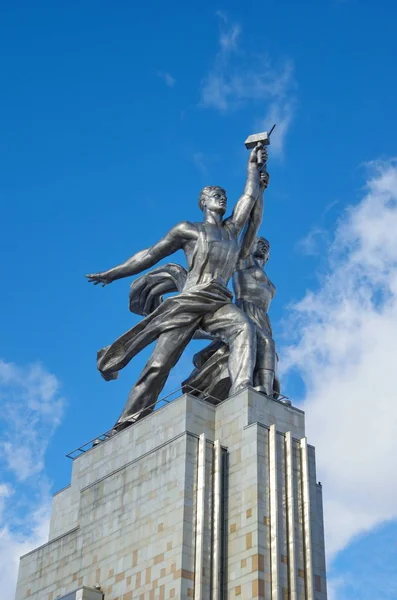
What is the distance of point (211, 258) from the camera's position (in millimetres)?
32719

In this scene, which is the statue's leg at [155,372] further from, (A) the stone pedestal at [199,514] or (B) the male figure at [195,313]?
(A) the stone pedestal at [199,514]

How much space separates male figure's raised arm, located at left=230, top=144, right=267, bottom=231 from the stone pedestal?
6789 mm

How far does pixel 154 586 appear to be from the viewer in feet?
89.7

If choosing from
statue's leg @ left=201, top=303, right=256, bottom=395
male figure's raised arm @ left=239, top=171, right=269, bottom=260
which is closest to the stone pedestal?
statue's leg @ left=201, top=303, right=256, bottom=395

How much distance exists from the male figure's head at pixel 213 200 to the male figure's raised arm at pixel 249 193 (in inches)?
18.0

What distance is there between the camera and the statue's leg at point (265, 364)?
103 feet

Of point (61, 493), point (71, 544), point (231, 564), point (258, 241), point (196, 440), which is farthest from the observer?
point (258, 241)

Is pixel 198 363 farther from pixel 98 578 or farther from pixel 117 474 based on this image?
pixel 98 578

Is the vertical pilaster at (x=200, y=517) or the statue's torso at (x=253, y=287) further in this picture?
the statue's torso at (x=253, y=287)

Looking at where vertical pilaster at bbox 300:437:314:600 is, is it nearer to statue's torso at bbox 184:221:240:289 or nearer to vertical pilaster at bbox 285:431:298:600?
vertical pilaster at bbox 285:431:298:600

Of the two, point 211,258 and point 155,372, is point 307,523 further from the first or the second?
point 211,258

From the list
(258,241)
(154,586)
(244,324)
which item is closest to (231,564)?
(154,586)

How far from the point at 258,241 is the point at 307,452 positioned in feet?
29.1

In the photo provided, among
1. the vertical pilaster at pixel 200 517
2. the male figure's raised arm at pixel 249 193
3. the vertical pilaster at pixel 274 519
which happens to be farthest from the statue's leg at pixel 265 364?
the male figure's raised arm at pixel 249 193
